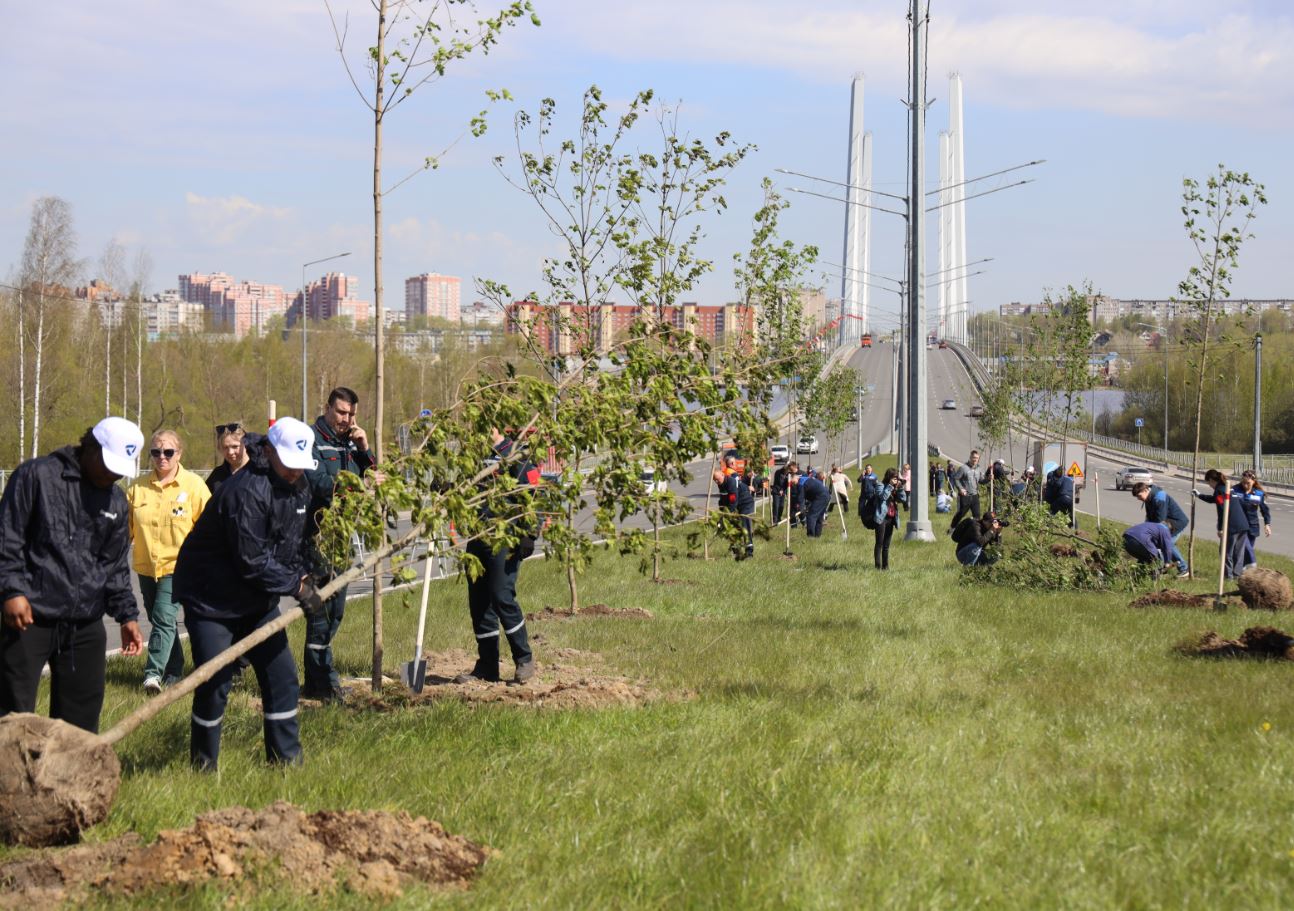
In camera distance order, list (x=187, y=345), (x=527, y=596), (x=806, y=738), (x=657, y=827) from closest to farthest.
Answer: (x=657, y=827) → (x=806, y=738) → (x=527, y=596) → (x=187, y=345)

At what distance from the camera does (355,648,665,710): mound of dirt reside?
28.6 ft

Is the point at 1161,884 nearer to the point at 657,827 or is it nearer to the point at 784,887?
the point at 784,887

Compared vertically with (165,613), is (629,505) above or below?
above

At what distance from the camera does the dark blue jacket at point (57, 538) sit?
20.4 ft

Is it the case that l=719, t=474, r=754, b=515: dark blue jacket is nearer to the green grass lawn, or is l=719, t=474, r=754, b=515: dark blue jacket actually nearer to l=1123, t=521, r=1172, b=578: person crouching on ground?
l=1123, t=521, r=1172, b=578: person crouching on ground

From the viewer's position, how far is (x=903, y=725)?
7.68m

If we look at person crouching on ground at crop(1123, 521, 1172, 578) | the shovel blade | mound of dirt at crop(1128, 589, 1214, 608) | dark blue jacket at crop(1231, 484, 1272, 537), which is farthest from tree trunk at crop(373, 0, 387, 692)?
dark blue jacket at crop(1231, 484, 1272, 537)

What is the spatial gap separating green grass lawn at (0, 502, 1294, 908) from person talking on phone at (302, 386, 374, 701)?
0.68 m

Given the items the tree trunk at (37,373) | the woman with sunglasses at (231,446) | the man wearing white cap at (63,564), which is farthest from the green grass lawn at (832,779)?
the tree trunk at (37,373)

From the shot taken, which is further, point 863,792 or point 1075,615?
point 1075,615

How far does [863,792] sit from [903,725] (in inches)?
62.2

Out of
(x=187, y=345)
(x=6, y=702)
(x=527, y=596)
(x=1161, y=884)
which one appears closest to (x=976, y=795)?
(x=1161, y=884)

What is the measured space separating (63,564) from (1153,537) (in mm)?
13639

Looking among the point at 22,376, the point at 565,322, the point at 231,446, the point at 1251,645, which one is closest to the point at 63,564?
the point at 231,446
